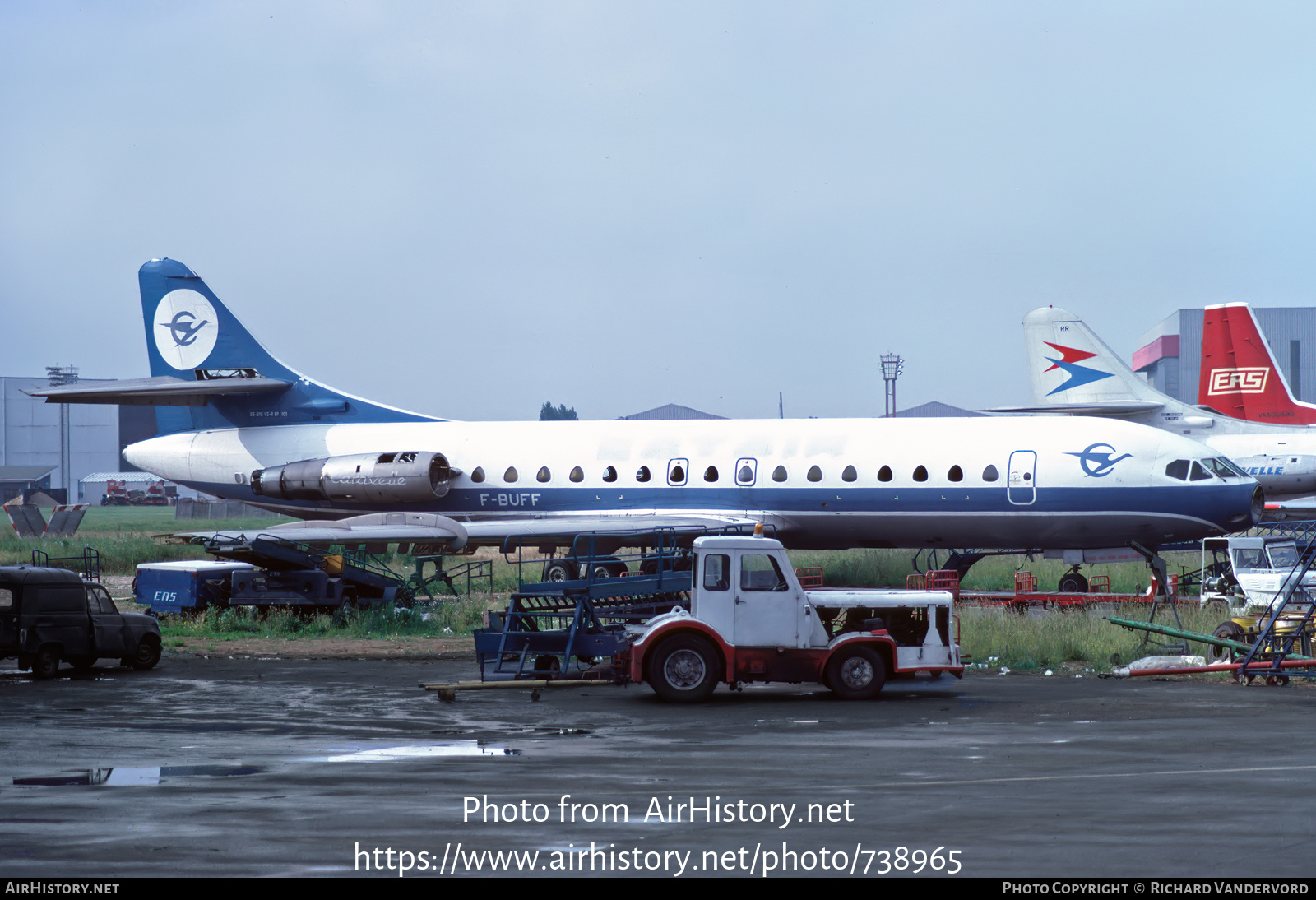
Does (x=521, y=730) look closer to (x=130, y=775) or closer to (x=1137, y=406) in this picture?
(x=130, y=775)

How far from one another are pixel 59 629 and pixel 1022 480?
1784cm

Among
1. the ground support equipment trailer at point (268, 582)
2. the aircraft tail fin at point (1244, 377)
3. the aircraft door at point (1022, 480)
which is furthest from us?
the aircraft tail fin at point (1244, 377)

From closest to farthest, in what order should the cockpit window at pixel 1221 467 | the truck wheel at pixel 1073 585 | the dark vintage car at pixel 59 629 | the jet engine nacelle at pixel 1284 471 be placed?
the dark vintage car at pixel 59 629
the cockpit window at pixel 1221 467
the truck wheel at pixel 1073 585
the jet engine nacelle at pixel 1284 471

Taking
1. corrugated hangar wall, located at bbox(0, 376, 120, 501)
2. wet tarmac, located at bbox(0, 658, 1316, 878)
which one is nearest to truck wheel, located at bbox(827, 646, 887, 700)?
wet tarmac, located at bbox(0, 658, 1316, 878)

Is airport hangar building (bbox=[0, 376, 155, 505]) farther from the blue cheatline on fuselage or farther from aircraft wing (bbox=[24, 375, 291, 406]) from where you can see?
the blue cheatline on fuselage

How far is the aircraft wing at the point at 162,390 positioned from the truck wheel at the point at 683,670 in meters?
20.5

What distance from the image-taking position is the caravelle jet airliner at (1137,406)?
39.7 meters

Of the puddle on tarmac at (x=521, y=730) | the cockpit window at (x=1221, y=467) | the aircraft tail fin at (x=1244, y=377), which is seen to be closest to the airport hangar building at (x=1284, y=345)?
the aircraft tail fin at (x=1244, y=377)

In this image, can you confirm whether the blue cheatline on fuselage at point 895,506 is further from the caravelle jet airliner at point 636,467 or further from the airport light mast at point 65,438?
the airport light mast at point 65,438

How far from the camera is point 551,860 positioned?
8484 millimetres

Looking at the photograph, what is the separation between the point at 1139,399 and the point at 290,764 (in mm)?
35235

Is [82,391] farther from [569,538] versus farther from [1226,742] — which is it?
[1226,742]

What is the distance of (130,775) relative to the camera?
1169cm

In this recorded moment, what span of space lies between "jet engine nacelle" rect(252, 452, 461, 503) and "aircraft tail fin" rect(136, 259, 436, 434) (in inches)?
83.3
